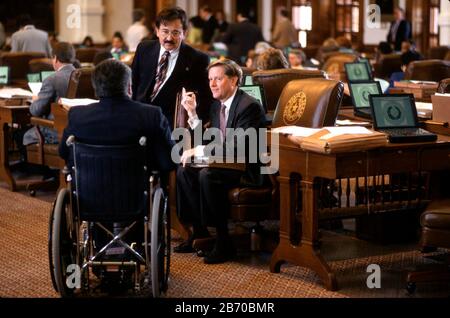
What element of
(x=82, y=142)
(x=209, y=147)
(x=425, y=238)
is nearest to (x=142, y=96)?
(x=209, y=147)

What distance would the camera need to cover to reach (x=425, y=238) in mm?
4969

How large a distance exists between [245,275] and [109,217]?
991 millimetres

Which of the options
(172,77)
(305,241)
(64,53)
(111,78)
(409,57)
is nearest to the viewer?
(111,78)

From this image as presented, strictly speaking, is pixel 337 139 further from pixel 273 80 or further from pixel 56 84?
pixel 56 84

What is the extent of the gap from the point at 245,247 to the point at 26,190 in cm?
271

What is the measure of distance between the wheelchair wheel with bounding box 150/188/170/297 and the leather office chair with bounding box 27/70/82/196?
8.48 feet

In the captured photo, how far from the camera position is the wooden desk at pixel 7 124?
7969mm

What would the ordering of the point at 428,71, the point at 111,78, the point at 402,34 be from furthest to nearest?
the point at 402,34
the point at 428,71
the point at 111,78

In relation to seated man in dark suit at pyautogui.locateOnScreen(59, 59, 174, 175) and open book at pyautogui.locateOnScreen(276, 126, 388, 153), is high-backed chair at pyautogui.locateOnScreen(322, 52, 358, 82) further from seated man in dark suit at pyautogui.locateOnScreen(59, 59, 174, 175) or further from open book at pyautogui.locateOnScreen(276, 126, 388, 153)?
seated man in dark suit at pyautogui.locateOnScreen(59, 59, 174, 175)

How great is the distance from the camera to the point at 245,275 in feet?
18.0

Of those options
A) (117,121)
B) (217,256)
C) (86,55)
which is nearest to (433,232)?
(217,256)

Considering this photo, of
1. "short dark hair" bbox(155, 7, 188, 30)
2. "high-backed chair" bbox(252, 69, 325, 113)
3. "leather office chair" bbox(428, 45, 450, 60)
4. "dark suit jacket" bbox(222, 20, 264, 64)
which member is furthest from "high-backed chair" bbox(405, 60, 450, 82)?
"dark suit jacket" bbox(222, 20, 264, 64)

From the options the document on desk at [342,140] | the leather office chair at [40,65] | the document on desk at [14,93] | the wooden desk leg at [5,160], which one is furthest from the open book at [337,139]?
the leather office chair at [40,65]
